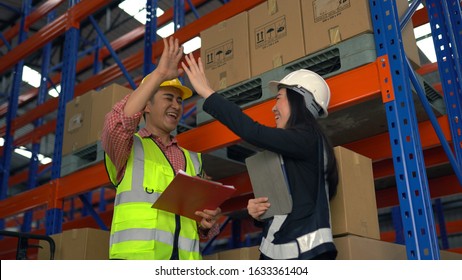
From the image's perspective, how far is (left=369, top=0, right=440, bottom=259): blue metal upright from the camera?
7.27 feet

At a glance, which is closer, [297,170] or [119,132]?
[297,170]

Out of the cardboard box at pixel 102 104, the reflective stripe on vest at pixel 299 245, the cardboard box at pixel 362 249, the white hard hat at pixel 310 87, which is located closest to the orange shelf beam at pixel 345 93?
the white hard hat at pixel 310 87

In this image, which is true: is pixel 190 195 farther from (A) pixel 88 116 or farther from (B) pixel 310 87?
(A) pixel 88 116

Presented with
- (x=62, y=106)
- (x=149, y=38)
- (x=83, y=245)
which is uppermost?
(x=149, y=38)

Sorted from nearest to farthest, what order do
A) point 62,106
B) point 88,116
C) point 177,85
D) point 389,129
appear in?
point 389,129
point 177,85
point 88,116
point 62,106

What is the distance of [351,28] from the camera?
2.73m

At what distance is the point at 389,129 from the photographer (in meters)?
2.41

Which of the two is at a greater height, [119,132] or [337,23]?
[337,23]

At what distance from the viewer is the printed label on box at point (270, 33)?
3.15 metres


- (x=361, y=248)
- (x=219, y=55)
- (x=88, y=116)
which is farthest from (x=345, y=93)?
(x=88, y=116)

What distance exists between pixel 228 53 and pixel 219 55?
0.09 meters

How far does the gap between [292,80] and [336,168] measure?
53 cm

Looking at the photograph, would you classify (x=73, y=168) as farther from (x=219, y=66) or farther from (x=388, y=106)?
(x=388, y=106)

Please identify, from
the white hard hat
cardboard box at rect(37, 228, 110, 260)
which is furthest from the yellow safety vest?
cardboard box at rect(37, 228, 110, 260)
